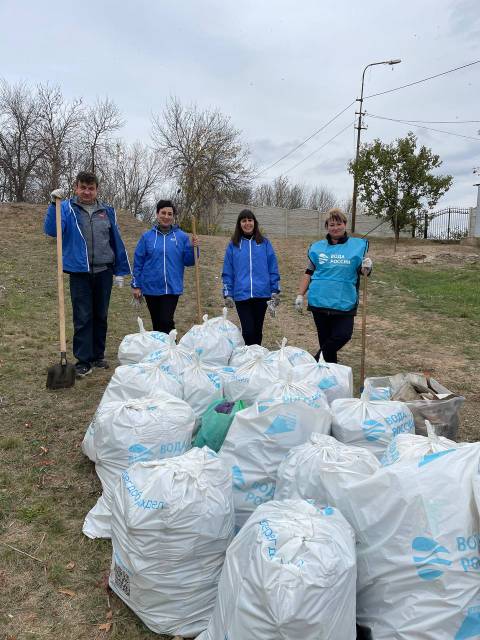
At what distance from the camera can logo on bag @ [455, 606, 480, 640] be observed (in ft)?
5.23

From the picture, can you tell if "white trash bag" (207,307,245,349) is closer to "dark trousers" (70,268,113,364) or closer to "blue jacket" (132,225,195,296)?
"blue jacket" (132,225,195,296)

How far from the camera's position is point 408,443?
2.04 metres

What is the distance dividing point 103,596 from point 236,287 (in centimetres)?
288

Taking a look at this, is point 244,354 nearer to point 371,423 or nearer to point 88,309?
point 371,423

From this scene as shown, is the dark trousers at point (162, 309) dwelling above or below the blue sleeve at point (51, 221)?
below

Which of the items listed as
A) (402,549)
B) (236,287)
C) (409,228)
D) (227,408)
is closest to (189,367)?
(227,408)

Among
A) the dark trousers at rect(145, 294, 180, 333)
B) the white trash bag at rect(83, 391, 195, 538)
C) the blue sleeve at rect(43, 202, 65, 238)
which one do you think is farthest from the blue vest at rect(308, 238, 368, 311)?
the blue sleeve at rect(43, 202, 65, 238)

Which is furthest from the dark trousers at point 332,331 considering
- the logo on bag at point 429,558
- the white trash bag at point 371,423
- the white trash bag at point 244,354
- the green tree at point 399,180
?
the green tree at point 399,180

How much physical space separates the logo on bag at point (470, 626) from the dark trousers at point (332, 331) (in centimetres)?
246

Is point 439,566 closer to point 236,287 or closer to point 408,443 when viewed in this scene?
point 408,443

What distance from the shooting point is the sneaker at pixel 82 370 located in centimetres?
462

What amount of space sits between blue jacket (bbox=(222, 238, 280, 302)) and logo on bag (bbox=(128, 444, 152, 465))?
218cm

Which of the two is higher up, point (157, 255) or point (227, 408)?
point (157, 255)

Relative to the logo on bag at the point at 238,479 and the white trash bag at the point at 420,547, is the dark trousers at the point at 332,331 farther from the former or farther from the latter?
the white trash bag at the point at 420,547
